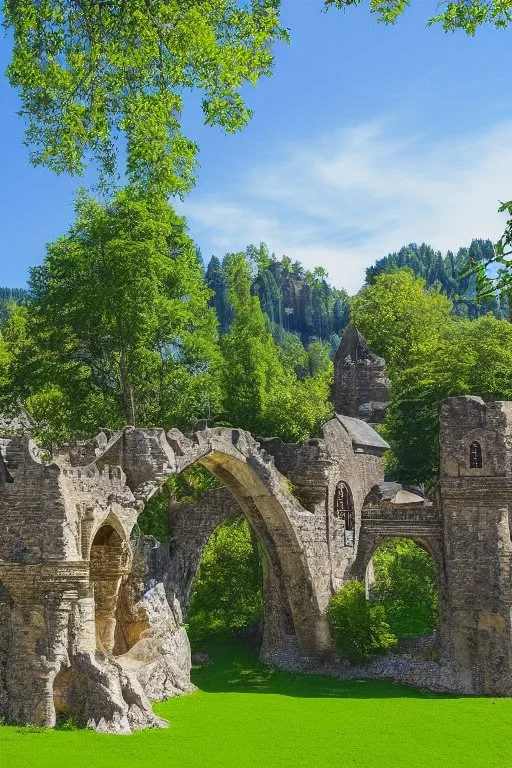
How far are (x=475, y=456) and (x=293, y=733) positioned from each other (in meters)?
10.7

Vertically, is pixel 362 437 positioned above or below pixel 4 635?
above

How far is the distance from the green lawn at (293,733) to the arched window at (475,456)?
639 centimetres

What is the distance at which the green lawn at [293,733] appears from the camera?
1845cm

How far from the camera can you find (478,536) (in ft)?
94.5

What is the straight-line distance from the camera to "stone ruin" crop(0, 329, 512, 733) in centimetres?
2016

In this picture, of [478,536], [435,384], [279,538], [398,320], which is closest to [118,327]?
[279,538]

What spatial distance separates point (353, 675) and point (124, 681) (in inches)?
399

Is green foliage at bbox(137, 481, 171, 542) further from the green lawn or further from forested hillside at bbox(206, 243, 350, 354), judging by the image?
forested hillside at bbox(206, 243, 350, 354)

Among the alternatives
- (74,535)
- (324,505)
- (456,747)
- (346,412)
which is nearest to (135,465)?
(74,535)

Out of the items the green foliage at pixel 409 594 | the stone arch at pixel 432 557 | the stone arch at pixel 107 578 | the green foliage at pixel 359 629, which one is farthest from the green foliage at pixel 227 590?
the stone arch at pixel 107 578

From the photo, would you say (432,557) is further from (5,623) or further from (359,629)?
(5,623)

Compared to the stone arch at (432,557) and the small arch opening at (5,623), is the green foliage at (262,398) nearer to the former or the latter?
the stone arch at (432,557)

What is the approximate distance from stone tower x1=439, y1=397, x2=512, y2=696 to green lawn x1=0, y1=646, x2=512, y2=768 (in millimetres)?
1585

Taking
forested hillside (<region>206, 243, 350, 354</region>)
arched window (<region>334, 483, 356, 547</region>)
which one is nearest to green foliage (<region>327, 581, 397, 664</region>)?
arched window (<region>334, 483, 356, 547</region>)
